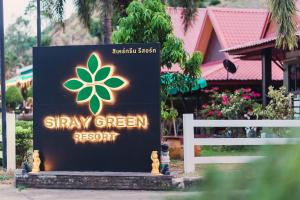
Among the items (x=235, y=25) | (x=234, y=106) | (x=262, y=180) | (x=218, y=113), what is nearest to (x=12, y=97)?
(x=235, y=25)

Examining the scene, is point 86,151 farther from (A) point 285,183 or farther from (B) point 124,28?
(A) point 285,183

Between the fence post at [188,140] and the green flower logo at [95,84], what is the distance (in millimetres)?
1310

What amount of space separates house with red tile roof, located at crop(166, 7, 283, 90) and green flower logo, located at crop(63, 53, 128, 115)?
424 inches

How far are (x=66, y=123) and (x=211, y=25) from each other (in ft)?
55.7

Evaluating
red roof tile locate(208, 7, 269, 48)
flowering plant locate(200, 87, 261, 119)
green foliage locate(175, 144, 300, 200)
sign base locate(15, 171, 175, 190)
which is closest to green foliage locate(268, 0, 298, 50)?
sign base locate(15, 171, 175, 190)

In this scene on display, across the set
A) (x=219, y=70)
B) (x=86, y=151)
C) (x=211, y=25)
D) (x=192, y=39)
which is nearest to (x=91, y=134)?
(x=86, y=151)

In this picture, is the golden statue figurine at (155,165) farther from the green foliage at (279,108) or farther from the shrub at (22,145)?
the green foliage at (279,108)

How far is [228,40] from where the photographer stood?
25234 millimetres

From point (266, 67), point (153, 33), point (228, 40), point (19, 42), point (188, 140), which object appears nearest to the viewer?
point (188, 140)

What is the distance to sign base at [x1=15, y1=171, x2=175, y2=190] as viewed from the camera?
34.8 feet

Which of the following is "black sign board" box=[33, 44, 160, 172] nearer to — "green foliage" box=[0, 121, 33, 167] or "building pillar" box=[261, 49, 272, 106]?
"green foliage" box=[0, 121, 33, 167]

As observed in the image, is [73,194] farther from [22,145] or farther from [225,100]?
Result: [225,100]

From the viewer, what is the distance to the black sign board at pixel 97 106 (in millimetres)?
11188

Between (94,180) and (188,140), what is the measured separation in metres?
1.82
